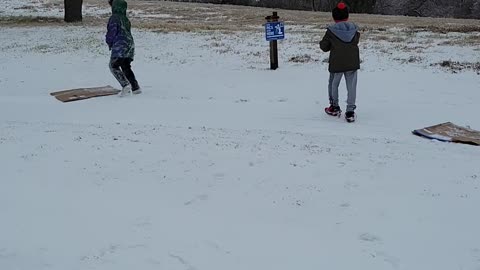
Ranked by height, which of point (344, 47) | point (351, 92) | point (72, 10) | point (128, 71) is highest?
point (72, 10)

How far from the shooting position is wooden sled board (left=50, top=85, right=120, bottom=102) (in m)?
8.91

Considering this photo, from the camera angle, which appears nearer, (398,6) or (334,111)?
(334,111)

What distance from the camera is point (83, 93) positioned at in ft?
30.3

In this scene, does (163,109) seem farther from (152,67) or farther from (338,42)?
(152,67)

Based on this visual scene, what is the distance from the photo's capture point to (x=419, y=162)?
18.5 ft

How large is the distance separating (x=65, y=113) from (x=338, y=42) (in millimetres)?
3828

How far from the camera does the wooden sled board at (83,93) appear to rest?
8914 mm

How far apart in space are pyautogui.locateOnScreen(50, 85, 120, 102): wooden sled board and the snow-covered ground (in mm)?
366

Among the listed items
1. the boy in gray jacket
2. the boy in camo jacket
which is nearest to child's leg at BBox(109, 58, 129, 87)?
the boy in camo jacket

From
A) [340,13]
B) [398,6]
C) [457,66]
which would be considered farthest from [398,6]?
[340,13]

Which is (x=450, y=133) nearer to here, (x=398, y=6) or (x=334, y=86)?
(x=334, y=86)

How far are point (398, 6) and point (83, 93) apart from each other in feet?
119

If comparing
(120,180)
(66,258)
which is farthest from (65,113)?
(66,258)

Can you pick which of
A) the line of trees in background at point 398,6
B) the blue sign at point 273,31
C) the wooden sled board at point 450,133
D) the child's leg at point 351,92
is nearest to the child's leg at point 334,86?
the child's leg at point 351,92
